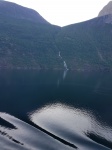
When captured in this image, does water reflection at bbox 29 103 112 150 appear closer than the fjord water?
No

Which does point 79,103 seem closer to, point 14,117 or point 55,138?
point 14,117

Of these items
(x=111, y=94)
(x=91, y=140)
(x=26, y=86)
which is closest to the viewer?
(x=91, y=140)

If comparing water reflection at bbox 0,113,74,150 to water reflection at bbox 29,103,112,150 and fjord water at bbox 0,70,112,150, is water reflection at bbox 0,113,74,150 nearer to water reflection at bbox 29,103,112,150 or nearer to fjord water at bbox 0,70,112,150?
fjord water at bbox 0,70,112,150

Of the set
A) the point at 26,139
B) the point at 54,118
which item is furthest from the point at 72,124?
the point at 26,139

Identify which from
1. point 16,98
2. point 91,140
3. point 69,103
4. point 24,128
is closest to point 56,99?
point 69,103

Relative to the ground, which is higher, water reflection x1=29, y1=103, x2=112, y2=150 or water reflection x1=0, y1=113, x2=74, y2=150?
water reflection x1=29, y1=103, x2=112, y2=150

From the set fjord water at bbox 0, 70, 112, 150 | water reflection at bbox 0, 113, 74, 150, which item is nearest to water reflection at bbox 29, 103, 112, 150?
fjord water at bbox 0, 70, 112, 150

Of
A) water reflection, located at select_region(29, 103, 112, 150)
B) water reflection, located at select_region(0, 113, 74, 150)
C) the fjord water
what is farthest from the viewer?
water reflection, located at select_region(29, 103, 112, 150)

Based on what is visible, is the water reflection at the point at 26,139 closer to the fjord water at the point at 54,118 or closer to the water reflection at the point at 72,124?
the fjord water at the point at 54,118
